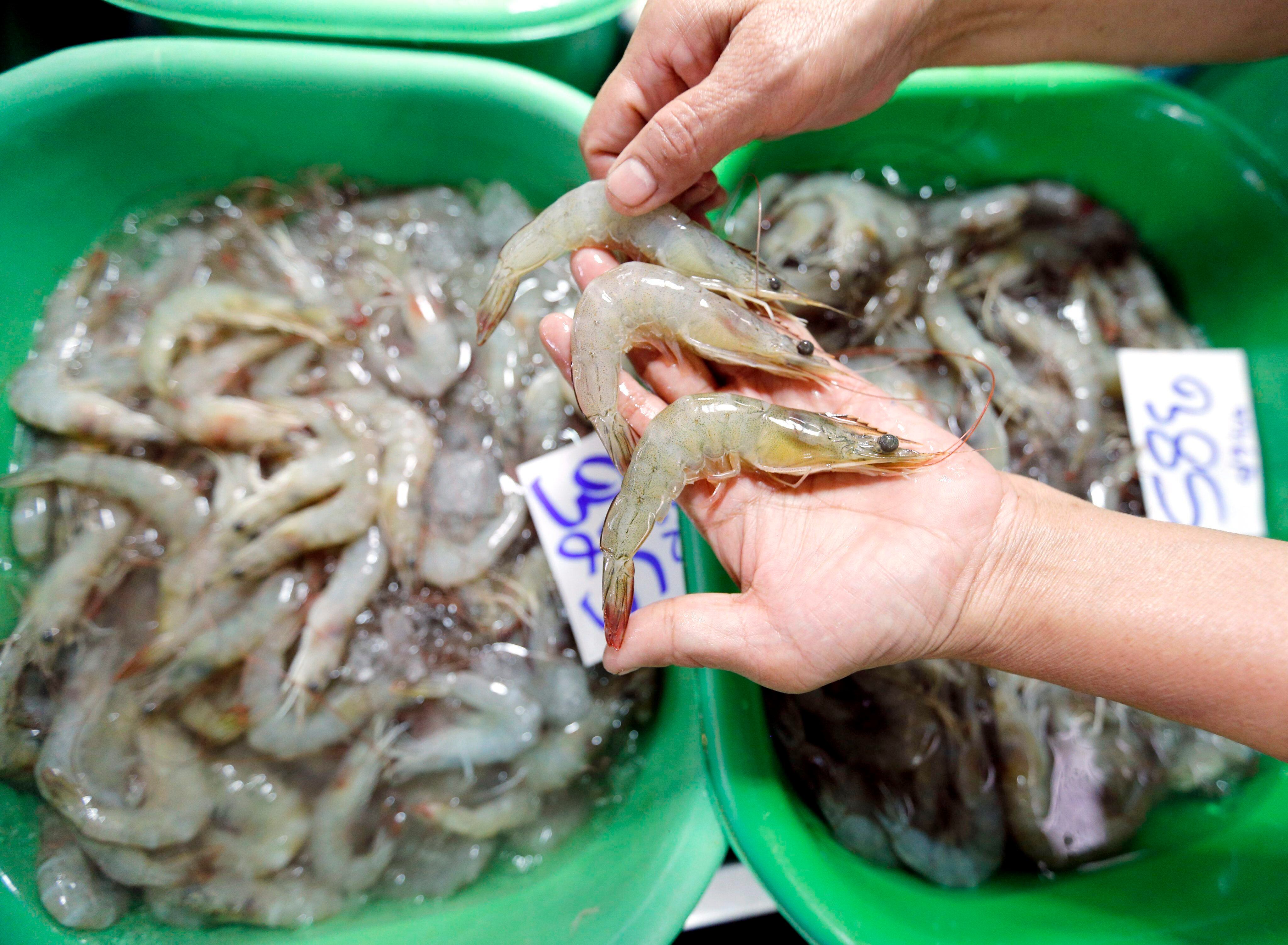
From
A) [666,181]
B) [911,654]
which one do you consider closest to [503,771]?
[911,654]

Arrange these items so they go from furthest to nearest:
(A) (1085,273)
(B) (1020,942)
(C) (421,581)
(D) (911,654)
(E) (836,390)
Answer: (A) (1085,273) < (C) (421,581) < (E) (836,390) < (B) (1020,942) < (D) (911,654)

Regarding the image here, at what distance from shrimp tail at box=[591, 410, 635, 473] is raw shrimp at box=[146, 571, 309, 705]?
0.78 meters

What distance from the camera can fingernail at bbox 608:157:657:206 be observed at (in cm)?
130

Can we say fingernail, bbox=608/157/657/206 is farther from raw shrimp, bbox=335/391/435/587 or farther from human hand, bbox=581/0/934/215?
raw shrimp, bbox=335/391/435/587

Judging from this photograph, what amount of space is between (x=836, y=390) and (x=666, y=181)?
0.53 m

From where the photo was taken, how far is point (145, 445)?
1.62 m

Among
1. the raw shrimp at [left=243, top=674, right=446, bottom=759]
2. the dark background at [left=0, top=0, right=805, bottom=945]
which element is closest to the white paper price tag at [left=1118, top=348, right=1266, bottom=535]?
the dark background at [left=0, top=0, right=805, bottom=945]

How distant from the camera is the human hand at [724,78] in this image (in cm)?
128

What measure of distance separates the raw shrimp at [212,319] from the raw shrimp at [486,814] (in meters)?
1.11

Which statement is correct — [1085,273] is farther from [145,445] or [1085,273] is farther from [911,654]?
[145,445]

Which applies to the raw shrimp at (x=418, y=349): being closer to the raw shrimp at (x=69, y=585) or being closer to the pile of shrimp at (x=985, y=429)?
the raw shrimp at (x=69, y=585)

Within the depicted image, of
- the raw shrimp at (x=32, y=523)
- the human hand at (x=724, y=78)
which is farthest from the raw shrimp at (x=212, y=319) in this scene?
the human hand at (x=724, y=78)

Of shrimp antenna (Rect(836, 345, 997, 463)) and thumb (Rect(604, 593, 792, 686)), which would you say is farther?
shrimp antenna (Rect(836, 345, 997, 463))

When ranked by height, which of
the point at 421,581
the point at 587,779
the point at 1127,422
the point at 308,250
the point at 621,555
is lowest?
the point at 587,779
